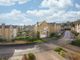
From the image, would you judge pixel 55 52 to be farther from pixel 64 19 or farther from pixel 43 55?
pixel 64 19

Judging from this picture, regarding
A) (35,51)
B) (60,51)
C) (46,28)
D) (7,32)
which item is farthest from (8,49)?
(60,51)

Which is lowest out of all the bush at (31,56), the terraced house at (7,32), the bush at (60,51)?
the bush at (31,56)

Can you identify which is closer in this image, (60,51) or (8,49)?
(8,49)

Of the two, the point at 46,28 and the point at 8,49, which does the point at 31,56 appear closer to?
the point at 8,49

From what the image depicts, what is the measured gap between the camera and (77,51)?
112 inches

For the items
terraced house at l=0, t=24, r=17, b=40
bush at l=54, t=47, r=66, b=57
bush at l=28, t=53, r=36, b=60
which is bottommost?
bush at l=28, t=53, r=36, b=60

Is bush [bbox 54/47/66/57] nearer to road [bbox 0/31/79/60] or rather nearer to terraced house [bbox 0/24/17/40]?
road [bbox 0/31/79/60]

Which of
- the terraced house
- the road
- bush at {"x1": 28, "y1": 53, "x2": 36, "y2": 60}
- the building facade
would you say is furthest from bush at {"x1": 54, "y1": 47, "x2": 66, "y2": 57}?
the terraced house

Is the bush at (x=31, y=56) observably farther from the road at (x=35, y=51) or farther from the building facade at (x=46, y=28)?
the building facade at (x=46, y=28)

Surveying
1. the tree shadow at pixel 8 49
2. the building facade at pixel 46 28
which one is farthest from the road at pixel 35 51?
the building facade at pixel 46 28

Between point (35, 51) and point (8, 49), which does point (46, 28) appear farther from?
point (8, 49)

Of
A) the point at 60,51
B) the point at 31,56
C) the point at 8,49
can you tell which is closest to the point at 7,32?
the point at 8,49

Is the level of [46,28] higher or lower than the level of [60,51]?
higher

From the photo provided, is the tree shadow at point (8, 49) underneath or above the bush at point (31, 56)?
above
